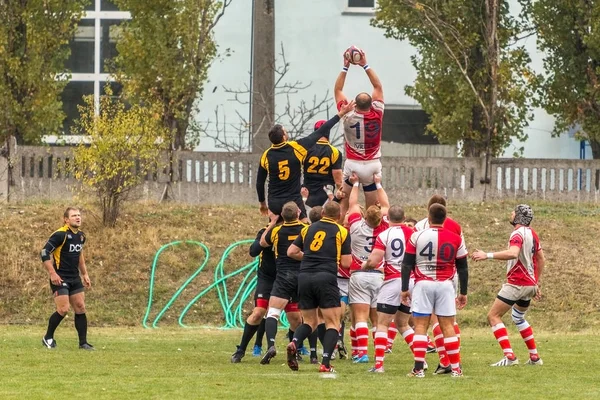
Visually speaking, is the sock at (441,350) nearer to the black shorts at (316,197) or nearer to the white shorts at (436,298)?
the white shorts at (436,298)

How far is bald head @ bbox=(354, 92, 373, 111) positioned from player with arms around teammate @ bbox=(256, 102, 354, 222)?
17 centimetres

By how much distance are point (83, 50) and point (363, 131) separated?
25628mm

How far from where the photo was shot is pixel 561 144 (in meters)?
43.5

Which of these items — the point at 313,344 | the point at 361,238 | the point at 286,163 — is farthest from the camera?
the point at 286,163

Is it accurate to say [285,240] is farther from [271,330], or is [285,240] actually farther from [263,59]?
[263,59]

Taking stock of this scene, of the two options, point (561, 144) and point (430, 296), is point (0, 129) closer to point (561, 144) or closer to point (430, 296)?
point (561, 144)

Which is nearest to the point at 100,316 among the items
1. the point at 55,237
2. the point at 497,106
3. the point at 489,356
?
the point at 55,237

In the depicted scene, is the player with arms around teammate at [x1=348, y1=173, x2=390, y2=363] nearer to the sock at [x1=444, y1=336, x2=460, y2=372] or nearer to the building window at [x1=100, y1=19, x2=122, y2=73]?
the sock at [x1=444, y1=336, x2=460, y2=372]

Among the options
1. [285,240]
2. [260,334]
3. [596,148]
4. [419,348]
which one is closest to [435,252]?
[419,348]

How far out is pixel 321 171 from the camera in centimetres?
2075

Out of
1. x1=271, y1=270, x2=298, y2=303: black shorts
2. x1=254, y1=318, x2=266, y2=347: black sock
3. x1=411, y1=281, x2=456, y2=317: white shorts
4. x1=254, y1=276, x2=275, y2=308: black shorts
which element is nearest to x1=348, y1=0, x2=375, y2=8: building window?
x1=254, y1=318, x2=266, y2=347: black sock

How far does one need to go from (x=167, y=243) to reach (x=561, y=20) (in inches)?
506

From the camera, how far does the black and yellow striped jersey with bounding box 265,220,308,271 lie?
59.6 feet

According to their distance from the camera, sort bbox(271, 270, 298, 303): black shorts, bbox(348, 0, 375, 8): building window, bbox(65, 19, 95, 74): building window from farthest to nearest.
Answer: bbox(65, 19, 95, 74): building window, bbox(348, 0, 375, 8): building window, bbox(271, 270, 298, 303): black shorts
